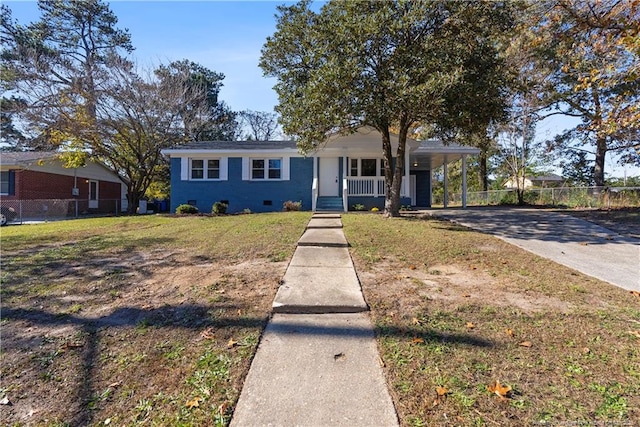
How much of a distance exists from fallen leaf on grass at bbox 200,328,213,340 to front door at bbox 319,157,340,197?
1358 cm

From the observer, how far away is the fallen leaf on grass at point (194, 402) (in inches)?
87.0

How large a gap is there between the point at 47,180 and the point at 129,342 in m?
22.9

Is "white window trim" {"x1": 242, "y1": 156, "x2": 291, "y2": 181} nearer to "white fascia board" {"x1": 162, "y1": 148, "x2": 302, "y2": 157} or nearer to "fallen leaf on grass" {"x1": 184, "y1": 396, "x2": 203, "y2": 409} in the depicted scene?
"white fascia board" {"x1": 162, "y1": 148, "x2": 302, "y2": 157}

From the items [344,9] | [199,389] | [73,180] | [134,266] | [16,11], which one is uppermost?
[16,11]

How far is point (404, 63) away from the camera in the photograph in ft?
29.9

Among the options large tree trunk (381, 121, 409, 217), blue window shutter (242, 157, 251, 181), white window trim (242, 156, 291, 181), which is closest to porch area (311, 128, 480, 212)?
white window trim (242, 156, 291, 181)

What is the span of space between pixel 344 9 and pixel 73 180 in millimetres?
21483

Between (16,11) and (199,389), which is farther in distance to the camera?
(16,11)

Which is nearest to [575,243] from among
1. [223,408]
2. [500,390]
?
[500,390]

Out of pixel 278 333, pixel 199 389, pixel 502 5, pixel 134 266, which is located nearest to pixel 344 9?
pixel 502 5

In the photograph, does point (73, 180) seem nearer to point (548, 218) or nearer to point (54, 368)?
point (54, 368)

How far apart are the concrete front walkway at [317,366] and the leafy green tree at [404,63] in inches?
247

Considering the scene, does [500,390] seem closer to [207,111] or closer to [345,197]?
[345,197]

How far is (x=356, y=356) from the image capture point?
280 cm
